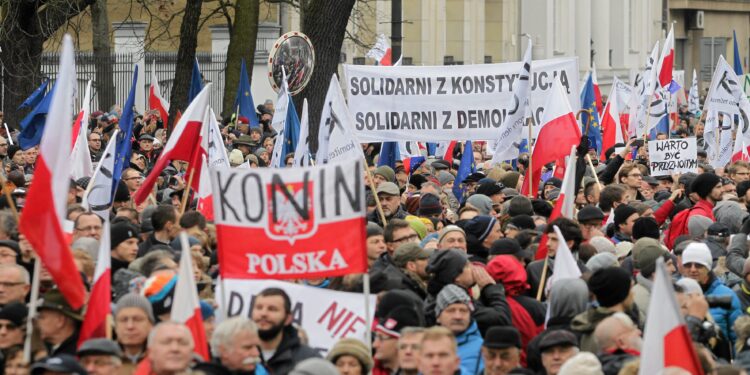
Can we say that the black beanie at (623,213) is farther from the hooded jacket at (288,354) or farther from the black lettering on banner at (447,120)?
the hooded jacket at (288,354)

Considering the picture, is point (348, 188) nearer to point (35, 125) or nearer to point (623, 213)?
point (623, 213)

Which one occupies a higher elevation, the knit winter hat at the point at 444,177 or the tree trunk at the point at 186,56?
the tree trunk at the point at 186,56

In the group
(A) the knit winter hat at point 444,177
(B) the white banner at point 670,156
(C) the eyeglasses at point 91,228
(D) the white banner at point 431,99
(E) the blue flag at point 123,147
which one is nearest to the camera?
(C) the eyeglasses at point 91,228

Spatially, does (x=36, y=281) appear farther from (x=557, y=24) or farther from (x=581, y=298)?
(x=557, y=24)

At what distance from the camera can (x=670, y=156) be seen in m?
17.5

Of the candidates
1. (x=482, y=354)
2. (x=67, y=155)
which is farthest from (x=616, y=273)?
(x=67, y=155)

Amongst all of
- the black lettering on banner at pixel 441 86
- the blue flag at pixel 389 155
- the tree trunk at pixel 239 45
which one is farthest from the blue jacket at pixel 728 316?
the tree trunk at pixel 239 45

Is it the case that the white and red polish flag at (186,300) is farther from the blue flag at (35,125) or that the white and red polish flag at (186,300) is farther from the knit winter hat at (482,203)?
the blue flag at (35,125)

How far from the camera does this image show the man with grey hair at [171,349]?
709 cm

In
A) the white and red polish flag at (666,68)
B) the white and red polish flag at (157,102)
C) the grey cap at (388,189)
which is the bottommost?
the grey cap at (388,189)

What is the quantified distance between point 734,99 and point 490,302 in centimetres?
1167

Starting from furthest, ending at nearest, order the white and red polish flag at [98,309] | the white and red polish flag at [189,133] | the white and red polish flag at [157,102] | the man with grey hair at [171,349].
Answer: the white and red polish flag at [157,102] → the white and red polish flag at [189,133] → the white and red polish flag at [98,309] → the man with grey hair at [171,349]

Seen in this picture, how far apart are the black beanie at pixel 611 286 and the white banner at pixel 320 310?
1.11 m

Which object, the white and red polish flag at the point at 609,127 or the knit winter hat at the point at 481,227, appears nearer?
the knit winter hat at the point at 481,227
